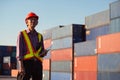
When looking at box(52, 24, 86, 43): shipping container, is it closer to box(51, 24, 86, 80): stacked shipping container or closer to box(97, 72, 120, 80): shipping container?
box(51, 24, 86, 80): stacked shipping container

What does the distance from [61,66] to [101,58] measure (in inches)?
493

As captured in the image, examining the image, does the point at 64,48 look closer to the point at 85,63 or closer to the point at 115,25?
the point at 85,63

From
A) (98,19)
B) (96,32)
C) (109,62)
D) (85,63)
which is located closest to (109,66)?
(109,62)

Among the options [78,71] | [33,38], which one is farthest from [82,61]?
[33,38]

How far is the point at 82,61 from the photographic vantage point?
113 feet

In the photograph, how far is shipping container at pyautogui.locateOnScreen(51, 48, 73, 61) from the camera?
38066mm

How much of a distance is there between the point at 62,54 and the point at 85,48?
7.47 m

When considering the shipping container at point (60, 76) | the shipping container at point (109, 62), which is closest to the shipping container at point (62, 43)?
the shipping container at point (60, 76)

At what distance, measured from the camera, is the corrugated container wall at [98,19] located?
32.4 meters

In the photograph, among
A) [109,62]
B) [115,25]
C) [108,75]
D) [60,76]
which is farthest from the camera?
[60,76]

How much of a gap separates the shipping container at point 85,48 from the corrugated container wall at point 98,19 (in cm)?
226

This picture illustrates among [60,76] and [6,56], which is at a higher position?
[6,56]

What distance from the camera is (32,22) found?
6004mm

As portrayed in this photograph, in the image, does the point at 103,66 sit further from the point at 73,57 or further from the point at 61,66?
the point at 61,66
